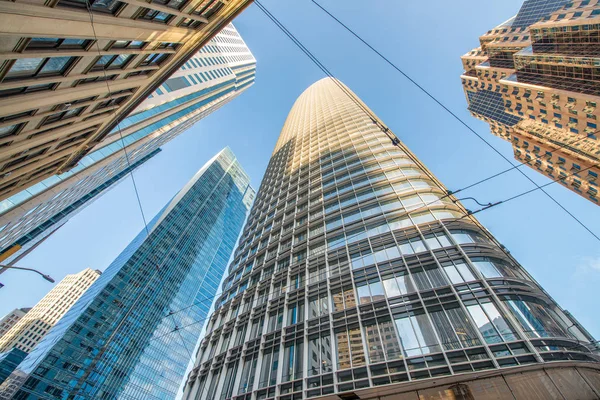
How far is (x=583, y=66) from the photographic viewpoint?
1586 inches

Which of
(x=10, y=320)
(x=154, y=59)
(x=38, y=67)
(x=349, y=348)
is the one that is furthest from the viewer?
(x=10, y=320)

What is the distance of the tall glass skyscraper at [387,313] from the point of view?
10938 mm

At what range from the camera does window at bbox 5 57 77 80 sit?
10.5 meters

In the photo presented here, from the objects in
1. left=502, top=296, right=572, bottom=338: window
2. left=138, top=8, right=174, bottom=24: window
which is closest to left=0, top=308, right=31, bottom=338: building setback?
left=138, top=8, right=174, bottom=24: window

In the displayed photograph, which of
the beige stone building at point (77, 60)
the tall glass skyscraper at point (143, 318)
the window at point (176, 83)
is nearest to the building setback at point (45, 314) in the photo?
the tall glass skyscraper at point (143, 318)

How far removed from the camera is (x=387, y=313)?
15078mm

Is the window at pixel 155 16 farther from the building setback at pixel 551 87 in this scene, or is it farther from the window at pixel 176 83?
the building setback at pixel 551 87

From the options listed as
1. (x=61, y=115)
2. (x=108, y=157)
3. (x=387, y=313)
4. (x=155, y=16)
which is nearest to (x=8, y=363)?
(x=108, y=157)

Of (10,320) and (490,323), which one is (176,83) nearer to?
(490,323)

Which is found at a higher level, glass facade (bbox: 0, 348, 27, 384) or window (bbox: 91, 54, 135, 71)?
Result: window (bbox: 91, 54, 135, 71)

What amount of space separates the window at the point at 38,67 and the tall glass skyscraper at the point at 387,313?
1941cm

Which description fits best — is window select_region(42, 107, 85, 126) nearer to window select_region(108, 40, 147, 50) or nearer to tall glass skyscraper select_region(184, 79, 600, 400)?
window select_region(108, 40, 147, 50)

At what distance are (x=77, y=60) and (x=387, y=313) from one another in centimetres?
2153

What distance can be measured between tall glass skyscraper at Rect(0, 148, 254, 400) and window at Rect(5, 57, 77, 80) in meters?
24.8
